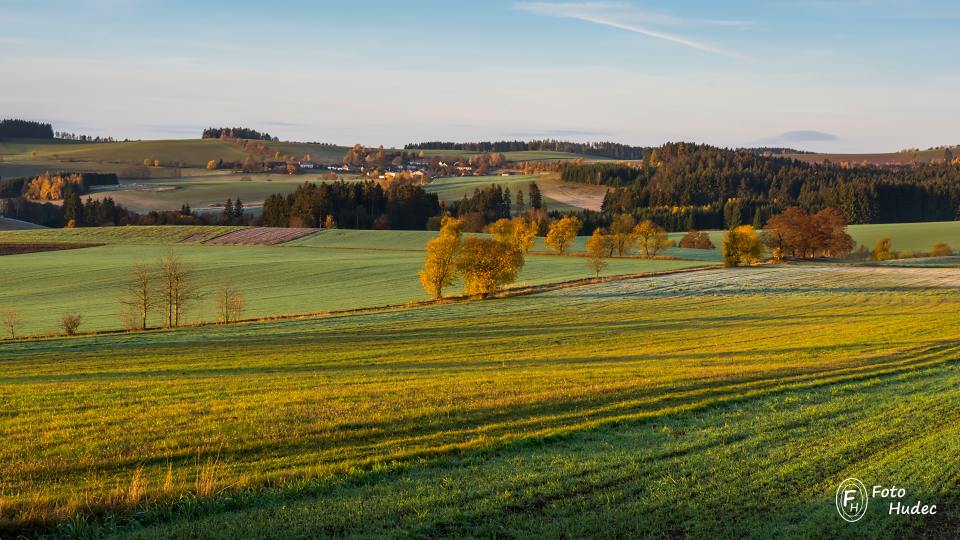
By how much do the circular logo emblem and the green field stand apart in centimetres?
5149

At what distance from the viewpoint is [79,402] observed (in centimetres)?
2017

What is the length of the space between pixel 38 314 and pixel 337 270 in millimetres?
30164

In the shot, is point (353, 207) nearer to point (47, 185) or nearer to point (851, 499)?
point (47, 185)

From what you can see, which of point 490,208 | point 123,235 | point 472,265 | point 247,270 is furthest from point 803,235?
point 123,235

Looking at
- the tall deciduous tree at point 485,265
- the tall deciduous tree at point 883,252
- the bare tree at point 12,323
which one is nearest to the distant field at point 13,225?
the bare tree at point 12,323

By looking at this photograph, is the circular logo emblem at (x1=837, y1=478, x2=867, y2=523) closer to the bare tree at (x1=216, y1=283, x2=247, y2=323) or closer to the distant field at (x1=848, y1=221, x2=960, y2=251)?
the bare tree at (x1=216, y1=283, x2=247, y2=323)

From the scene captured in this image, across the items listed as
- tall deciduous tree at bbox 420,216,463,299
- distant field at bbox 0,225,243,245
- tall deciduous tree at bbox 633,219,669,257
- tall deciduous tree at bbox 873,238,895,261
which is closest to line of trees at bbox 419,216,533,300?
tall deciduous tree at bbox 420,216,463,299

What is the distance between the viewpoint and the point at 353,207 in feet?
503

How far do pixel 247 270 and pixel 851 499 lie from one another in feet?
269

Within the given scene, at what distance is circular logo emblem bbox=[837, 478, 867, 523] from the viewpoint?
10.7 m

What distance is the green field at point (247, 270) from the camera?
65.7m

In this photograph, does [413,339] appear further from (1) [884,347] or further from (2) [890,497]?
(2) [890,497]

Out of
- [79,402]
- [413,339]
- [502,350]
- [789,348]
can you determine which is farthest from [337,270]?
[79,402]

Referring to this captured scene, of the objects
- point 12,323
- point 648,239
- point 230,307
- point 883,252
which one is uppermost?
point 648,239
